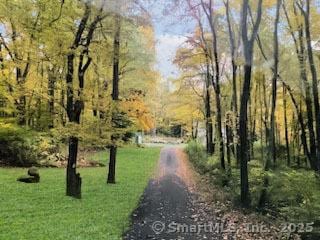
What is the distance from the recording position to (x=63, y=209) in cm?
1173

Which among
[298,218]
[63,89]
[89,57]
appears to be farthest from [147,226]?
[89,57]

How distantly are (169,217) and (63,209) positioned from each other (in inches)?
119

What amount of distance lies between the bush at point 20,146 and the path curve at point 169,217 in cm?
944

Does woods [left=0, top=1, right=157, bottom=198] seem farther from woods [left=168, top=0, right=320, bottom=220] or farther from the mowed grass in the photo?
woods [left=168, top=0, right=320, bottom=220]

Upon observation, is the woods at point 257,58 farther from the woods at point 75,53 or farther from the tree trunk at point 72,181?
the tree trunk at point 72,181

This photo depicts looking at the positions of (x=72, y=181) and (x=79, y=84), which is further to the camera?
(x=79, y=84)

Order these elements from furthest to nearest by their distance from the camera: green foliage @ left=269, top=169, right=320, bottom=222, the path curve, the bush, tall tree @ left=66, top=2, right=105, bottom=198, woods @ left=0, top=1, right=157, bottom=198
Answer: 1. the bush
2. tall tree @ left=66, top=2, right=105, bottom=198
3. woods @ left=0, top=1, right=157, bottom=198
4. the path curve
5. green foliage @ left=269, top=169, right=320, bottom=222

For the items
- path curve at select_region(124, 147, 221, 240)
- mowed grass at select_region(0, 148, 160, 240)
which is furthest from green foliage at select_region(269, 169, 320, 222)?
mowed grass at select_region(0, 148, 160, 240)

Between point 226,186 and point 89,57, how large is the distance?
757 cm

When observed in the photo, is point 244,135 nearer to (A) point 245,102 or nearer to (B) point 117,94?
(A) point 245,102

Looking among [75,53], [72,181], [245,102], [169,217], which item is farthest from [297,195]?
[75,53]

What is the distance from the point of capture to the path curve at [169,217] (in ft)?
31.1

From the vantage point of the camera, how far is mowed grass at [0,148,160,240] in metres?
9.02

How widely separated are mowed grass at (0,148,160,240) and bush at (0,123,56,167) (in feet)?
15.0
